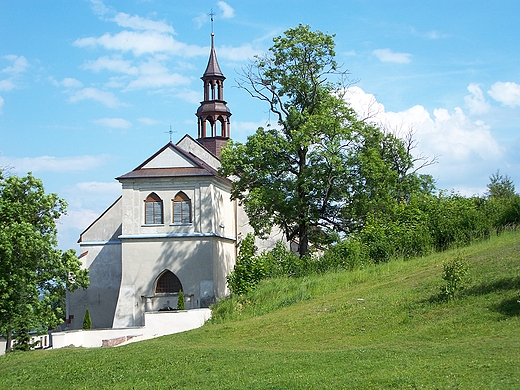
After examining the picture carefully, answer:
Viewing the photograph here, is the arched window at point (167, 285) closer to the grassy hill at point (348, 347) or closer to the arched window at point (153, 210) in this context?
the arched window at point (153, 210)

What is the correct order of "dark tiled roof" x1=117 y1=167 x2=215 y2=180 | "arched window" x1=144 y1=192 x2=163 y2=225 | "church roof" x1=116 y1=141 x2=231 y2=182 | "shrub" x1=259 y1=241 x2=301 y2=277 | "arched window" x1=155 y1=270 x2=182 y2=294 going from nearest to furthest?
"shrub" x1=259 y1=241 x2=301 y2=277
"arched window" x1=155 y1=270 x2=182 y2=294
"dark tiled roof" x1=117 y1=167 x2=215 y2=180
"arched window" x1=144 y1=192 x2=163 y2=225
"church roof" x1=116 y1=141 x2=231 y2=182

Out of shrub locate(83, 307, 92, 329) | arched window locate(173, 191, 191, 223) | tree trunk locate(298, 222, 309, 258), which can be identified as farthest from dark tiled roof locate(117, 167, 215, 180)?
shrub locate(83, 307, 92, 329)

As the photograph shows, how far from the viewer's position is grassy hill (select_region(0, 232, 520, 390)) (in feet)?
39.7

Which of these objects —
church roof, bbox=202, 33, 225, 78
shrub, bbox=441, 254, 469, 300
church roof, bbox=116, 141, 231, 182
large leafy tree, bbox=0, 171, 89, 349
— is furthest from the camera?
church roof, bbox=202, 33, 225, 78

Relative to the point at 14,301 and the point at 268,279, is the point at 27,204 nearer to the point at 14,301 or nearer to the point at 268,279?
the point at 14,301

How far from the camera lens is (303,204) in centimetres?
3300

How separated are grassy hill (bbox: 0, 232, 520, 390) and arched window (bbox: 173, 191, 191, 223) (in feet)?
40.5

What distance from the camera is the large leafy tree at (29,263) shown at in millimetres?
26766

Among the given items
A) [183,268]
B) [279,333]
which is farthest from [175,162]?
[279,333]

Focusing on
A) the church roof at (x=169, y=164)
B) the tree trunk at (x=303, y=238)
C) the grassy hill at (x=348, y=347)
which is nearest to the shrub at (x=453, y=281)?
the grassy hill at (x=348, y=347)

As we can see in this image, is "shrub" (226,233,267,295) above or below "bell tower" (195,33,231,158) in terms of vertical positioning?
below

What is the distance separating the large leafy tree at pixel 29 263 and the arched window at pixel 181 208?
7214mm

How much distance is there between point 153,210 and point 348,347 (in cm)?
2173

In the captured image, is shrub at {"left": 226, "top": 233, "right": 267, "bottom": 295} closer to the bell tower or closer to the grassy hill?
the grassy hill
